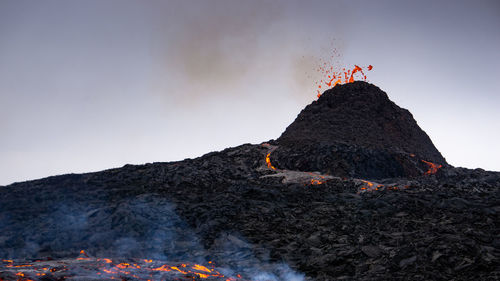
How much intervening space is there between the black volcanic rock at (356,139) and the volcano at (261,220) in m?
0.18

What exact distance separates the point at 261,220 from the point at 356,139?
716 inches

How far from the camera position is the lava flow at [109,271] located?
41.3 feet

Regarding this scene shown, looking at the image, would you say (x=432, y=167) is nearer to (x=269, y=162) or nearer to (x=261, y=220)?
(x=269, y=162)

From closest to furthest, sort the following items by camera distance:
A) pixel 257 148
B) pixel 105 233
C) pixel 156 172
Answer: pixel 105 233, pixel 156 172, pixel 257 148

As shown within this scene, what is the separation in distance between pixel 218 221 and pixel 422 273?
10420 millimetres

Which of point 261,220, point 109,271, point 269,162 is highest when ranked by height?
point 269,162

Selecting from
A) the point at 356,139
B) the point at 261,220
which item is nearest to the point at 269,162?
the point at 356,139

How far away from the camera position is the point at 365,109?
4144 cm

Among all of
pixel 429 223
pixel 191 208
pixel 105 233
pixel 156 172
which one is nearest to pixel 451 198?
pixel 429 223

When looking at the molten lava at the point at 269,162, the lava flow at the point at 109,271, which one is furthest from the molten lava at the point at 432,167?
the lava flow at the point at 109,271

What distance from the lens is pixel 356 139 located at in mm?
36531

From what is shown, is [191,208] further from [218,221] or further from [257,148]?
[257,148]

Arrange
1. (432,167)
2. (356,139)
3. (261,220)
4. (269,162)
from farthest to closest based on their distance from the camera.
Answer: (356,139), (432,167), (269,162), (261,220)

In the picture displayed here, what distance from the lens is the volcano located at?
14984mm
